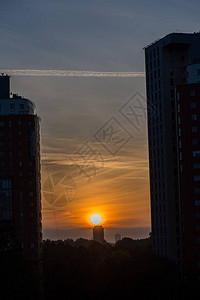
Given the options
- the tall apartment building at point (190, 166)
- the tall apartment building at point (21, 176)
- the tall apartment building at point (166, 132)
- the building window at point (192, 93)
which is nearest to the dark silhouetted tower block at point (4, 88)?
the tall apartment building at point (21, 176)

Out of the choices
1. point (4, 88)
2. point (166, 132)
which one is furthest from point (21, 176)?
point (166, 132)

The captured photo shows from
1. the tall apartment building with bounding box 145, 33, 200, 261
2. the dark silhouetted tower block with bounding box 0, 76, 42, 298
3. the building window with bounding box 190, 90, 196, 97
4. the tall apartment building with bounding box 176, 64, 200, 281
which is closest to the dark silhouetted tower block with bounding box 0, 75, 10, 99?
the dark silhouetted tower block with bounding box 0, 76, 42, 298

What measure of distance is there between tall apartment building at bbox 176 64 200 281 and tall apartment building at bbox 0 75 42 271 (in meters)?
44.9

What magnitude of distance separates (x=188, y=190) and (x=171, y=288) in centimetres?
2675

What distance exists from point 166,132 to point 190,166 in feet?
87.2

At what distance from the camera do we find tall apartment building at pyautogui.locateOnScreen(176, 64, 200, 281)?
156000 mm

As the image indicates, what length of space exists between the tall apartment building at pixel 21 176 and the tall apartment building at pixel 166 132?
122 ft

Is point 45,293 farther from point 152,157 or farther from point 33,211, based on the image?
point 152,157

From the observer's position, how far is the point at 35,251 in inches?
6796

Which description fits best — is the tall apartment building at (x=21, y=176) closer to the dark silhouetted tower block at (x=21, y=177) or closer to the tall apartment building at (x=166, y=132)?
the dark silhouetted tower block at (x=21, y=177)

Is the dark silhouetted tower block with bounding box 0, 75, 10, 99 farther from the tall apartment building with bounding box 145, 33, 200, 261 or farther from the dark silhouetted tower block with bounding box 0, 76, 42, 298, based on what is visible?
the tall apartment building with bounding box 145, 33, 200, 261

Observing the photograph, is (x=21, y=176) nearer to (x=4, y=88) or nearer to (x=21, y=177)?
(x=21, y=177)

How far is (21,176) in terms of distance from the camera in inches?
7018

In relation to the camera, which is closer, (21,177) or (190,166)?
(190,166)
